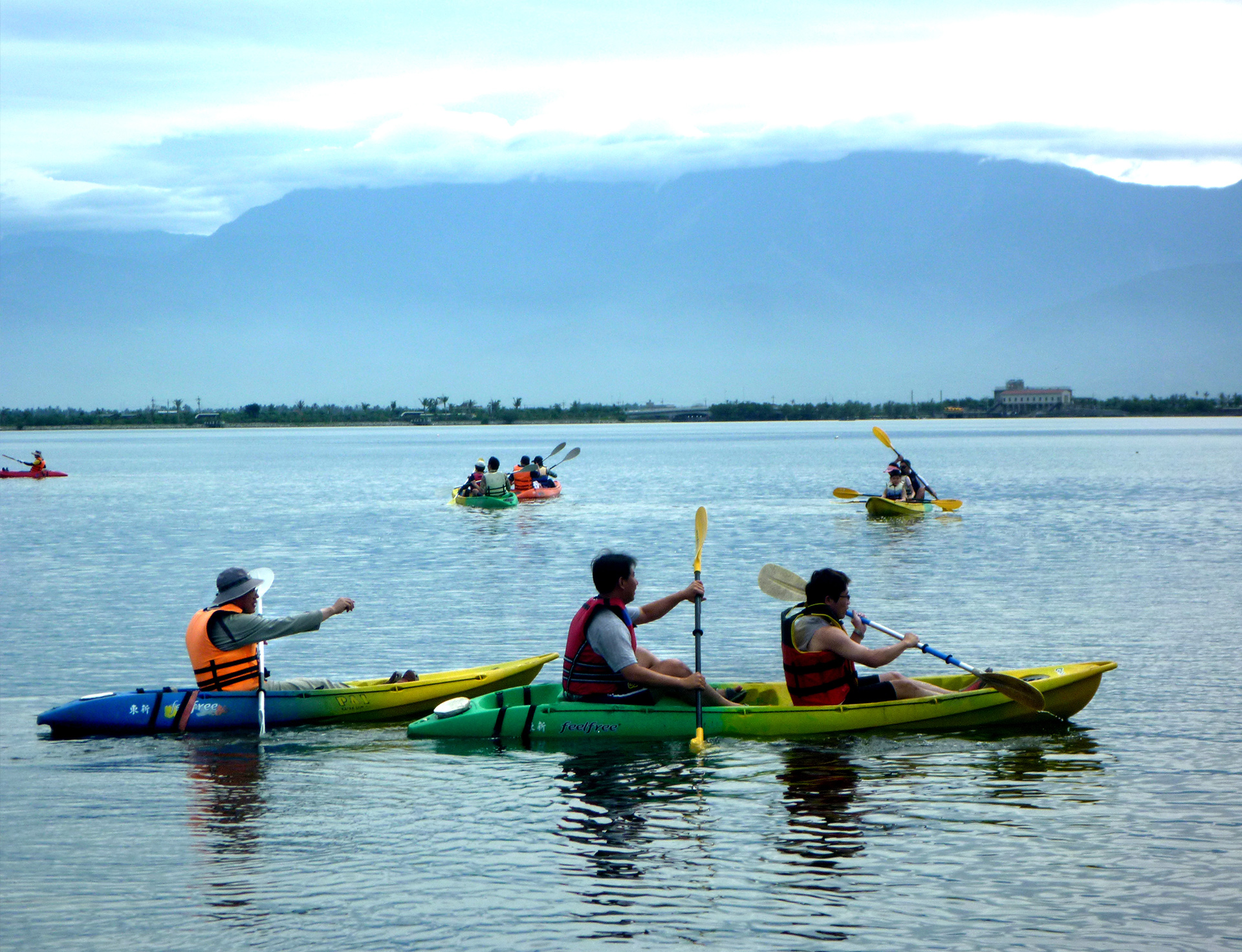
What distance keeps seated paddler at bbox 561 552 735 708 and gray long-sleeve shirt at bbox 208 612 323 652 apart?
2.12 meters

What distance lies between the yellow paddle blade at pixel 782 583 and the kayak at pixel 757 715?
0.80 m

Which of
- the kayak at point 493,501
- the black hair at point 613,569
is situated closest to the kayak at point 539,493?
the kayak at point 493,501

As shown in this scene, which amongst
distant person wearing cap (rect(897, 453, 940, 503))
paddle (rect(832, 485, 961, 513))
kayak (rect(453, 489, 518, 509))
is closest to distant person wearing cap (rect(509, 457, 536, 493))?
kayak (rect(453, 489, 518, 509))

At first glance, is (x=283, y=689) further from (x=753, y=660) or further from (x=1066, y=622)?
(x=1066, y=622)

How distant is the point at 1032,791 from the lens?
9.28 metres

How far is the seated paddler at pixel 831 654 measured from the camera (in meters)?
10.0

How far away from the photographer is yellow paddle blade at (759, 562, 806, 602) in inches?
450

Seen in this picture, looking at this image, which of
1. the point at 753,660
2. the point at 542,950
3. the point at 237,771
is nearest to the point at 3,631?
the point at 237,771

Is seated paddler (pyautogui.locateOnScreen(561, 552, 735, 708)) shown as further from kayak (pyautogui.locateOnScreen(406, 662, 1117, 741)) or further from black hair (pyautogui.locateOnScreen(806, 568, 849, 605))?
black hair (pyautogui.locateOnScreen(806, 568, 849, 605))

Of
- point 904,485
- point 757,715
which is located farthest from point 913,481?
point 757,715

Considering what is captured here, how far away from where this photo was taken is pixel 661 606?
10.6m

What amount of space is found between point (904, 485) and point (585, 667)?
74.4 ft

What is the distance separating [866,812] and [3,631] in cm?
1283

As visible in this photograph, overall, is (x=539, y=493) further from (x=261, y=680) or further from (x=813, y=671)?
(x=813, y=671)
